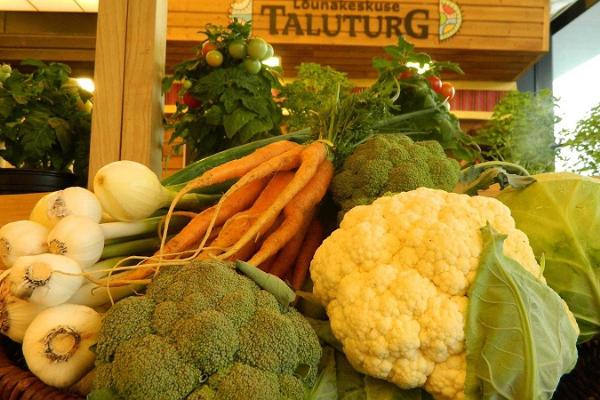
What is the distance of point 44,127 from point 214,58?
57 centimetres

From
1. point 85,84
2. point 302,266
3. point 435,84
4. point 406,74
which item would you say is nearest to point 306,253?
point 302,266

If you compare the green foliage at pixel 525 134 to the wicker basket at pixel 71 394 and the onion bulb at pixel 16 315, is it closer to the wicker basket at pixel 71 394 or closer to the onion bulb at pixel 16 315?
the wicker basket at pixel 71 394

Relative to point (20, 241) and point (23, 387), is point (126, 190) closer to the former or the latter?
point (20, 241)

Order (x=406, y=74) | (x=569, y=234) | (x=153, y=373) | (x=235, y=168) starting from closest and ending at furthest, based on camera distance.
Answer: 1. (x=153, y=373)
2. (x=569, y=234)
3. (x=235, y=168)
4. (x=406, y=74)

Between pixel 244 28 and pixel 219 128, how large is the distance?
1.20 ft

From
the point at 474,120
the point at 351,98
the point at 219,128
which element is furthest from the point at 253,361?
the point at 474,120

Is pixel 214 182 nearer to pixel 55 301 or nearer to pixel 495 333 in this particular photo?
pixel 55 301

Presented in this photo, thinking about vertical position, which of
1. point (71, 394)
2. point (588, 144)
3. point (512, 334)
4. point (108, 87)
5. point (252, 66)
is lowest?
point (71, 394)

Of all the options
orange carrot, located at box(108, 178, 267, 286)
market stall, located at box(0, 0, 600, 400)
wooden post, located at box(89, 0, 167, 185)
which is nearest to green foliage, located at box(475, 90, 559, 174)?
market stall, located at box(0, 0, 600, 400)

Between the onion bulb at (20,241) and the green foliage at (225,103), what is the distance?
705 mm

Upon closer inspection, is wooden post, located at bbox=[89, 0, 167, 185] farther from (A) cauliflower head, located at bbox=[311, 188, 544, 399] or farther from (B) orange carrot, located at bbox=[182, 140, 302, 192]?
(A) cauliflower head, located at bbox=[311, 188, 544, 399]

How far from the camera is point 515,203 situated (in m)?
0.89

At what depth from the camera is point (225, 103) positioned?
1518 millimetres

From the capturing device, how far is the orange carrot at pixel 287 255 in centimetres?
97
